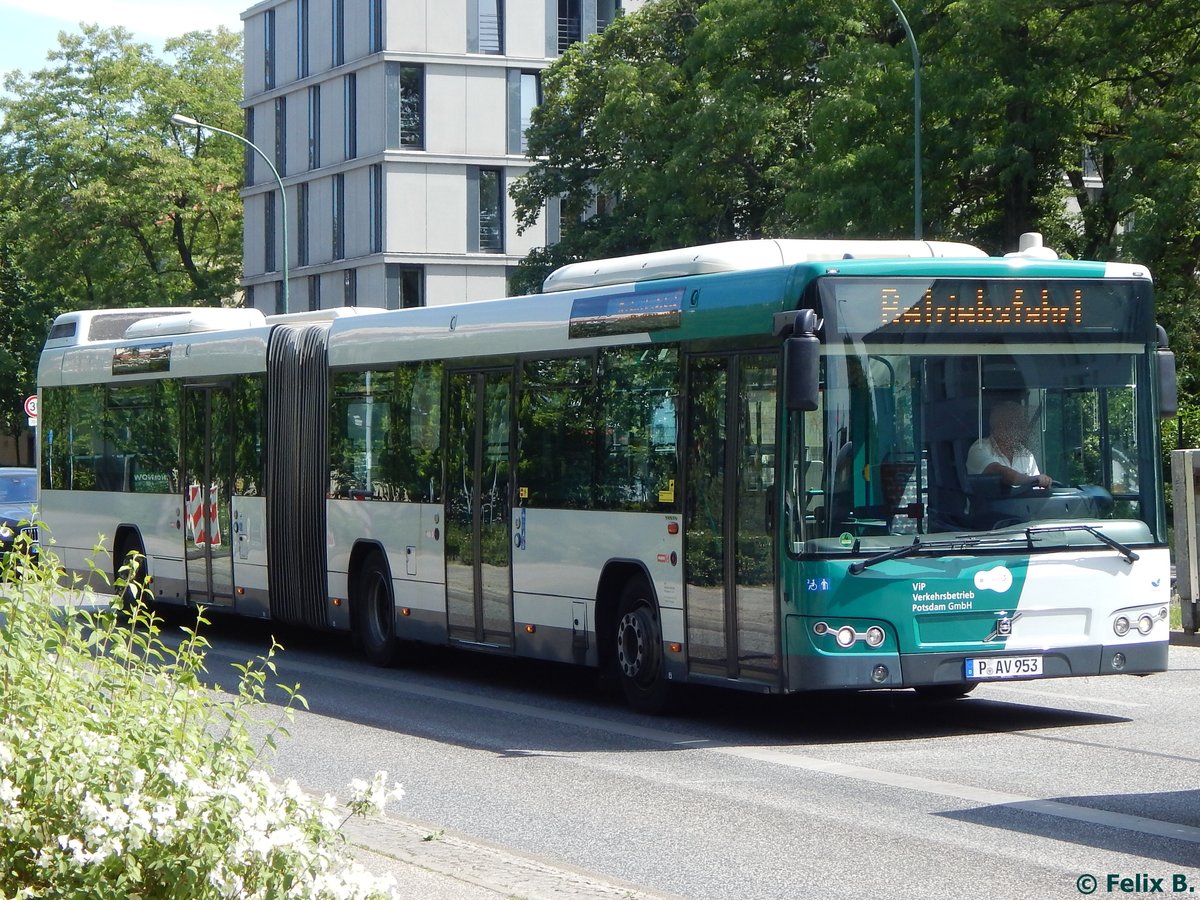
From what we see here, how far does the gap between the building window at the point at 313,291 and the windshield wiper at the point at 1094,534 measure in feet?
207

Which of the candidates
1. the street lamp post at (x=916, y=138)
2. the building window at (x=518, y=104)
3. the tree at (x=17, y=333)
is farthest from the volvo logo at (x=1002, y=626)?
the tree at (x=17, y=333)

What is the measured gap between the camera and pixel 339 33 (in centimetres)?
7212

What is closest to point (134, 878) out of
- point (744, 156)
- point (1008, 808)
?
point (1008, 808)

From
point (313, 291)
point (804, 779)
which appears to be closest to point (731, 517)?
point (804, 779)

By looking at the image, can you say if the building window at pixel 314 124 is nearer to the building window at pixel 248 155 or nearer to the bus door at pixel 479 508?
the building window at pixel 248 155

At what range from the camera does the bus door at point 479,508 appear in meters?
14.5

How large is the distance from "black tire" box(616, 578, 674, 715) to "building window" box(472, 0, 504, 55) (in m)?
59.3

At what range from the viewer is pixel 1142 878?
7398 mm

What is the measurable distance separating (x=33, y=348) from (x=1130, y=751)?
63290mm

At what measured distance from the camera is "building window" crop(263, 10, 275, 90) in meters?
76.4

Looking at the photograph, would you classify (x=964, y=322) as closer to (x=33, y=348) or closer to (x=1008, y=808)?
(x=1008, y=808)

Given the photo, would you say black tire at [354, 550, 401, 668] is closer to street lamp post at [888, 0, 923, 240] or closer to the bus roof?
the bus roof

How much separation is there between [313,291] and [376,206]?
504 centimetres

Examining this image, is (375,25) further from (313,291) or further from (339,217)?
(313,291)
